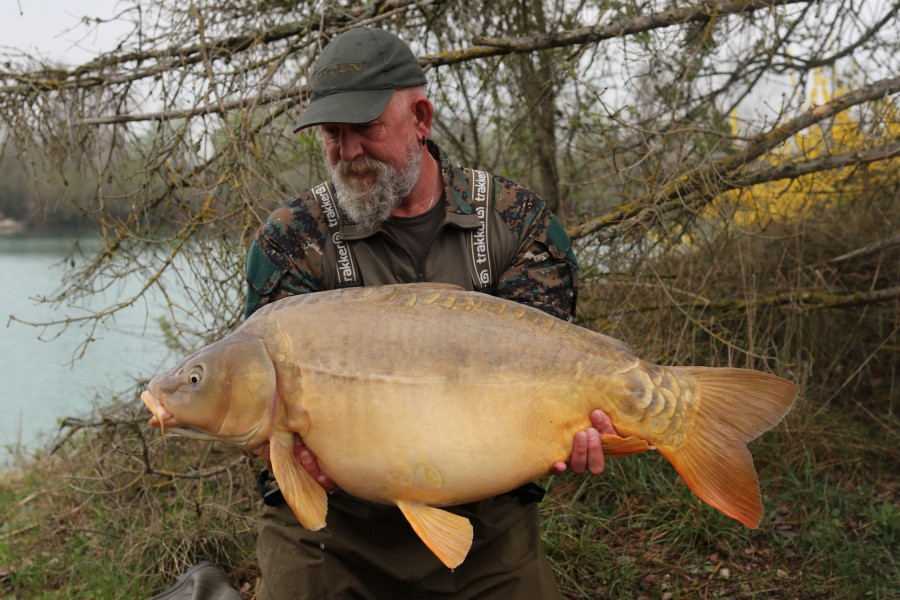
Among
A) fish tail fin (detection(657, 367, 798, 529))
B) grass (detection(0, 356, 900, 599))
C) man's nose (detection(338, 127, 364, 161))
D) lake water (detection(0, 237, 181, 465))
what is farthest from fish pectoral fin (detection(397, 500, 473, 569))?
lake water (detection(0, 237, 181, 465))

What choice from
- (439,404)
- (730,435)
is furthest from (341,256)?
(730,435)

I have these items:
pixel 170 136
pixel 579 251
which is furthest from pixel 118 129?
pixel 579 251

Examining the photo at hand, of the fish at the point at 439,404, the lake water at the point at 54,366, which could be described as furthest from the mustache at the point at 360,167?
the lake water at the point at 54,366

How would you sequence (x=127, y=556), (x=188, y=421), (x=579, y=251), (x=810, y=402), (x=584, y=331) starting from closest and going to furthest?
1. (x=188, y=421)
2. (x=584, y=331)
3. (x=127, y=556)
4. (x=579, y=251)
5. (x=810, y=402)

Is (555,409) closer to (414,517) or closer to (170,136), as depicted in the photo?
(414,517)

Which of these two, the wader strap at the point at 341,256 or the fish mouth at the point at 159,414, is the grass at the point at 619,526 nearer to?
the wader strap at the point at 341,256

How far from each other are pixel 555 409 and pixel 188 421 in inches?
26.8

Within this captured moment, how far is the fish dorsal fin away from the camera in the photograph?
1.62 m

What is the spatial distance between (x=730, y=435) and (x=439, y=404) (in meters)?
0.55

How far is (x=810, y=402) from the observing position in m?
3.53

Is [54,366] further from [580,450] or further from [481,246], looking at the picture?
[580,450]

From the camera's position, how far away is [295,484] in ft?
5.37

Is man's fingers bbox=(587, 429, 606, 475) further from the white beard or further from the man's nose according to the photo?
the man's nose

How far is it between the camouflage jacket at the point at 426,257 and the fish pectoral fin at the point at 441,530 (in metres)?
0.60
